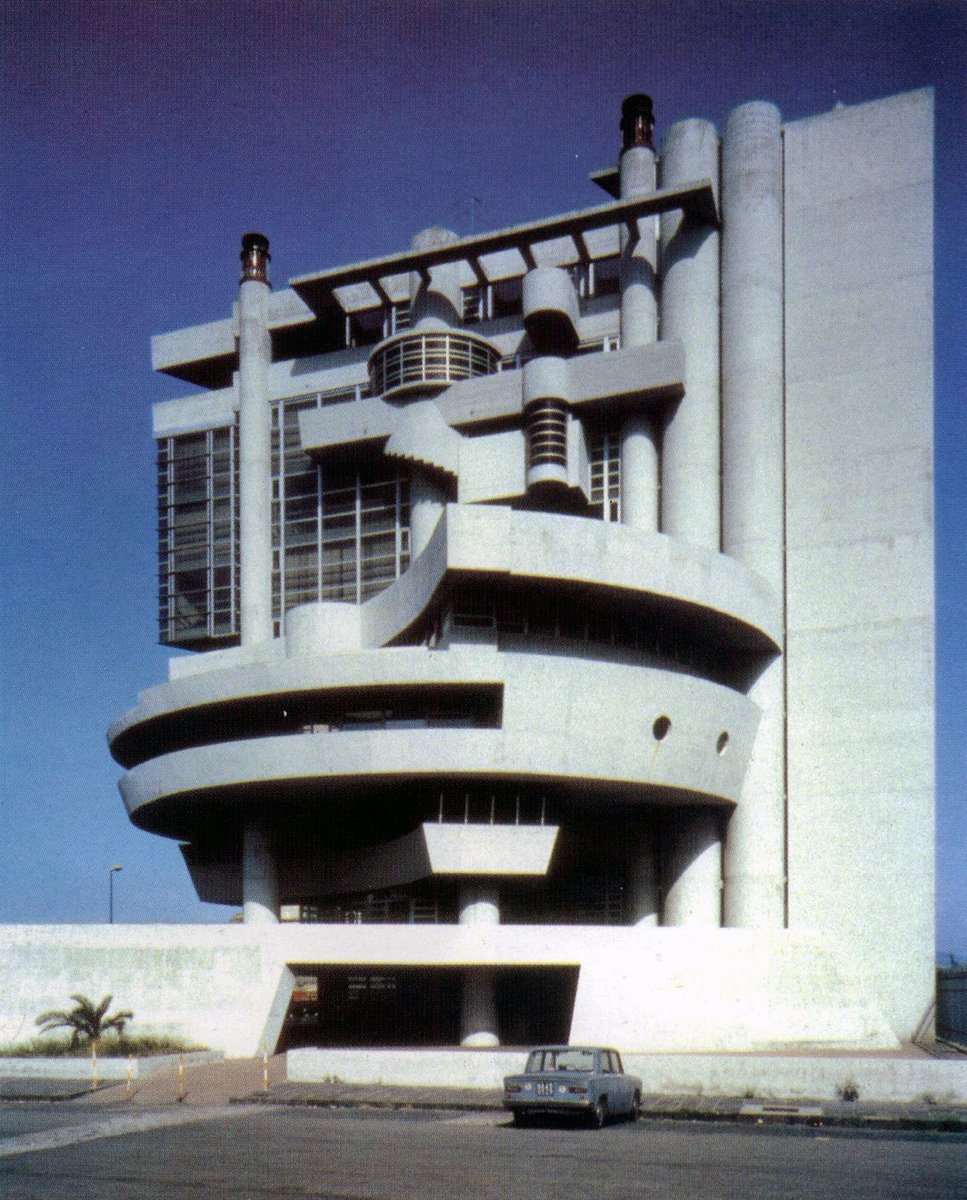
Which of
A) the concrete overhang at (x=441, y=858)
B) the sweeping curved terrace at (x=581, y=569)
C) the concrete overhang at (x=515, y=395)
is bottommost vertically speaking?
the concrete overhang at (x=441, y=858)

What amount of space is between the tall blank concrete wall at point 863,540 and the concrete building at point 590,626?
0.35 ft

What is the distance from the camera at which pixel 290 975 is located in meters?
38.5

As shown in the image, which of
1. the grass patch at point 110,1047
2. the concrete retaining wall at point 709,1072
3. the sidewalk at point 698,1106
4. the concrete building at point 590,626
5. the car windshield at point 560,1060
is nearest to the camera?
the sidewalk at point 698,1106

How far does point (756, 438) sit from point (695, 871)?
14934 millimetres

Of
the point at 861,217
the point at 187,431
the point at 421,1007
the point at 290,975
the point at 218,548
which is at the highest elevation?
the point at 861,217

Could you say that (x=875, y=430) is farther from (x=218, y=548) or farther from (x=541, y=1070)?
(x=541, y=1070)

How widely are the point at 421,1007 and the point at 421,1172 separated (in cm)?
3521

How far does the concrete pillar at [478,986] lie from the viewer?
38.6m

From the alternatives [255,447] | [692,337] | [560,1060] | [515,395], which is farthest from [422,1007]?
[560,1060]

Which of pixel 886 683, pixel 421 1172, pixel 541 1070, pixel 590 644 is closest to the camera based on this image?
pixel 421 1172

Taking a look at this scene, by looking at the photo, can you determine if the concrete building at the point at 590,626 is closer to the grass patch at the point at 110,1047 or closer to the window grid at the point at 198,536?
the window grid at the point at 198,536

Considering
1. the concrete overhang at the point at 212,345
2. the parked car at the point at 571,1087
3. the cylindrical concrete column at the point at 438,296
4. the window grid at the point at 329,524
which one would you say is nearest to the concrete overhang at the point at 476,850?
the window grid at the point at 329,524

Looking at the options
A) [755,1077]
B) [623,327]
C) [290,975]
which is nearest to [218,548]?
[623,327]

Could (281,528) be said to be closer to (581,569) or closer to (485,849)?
(581,569)
